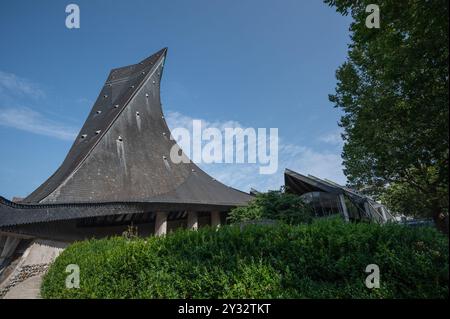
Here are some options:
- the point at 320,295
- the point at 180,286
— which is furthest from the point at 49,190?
the point at 320,295

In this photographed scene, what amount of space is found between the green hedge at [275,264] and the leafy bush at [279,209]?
681 cm

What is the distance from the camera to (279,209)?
13.0 m

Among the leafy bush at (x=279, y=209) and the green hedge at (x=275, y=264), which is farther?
the leafy bush at (x=279, y=209)

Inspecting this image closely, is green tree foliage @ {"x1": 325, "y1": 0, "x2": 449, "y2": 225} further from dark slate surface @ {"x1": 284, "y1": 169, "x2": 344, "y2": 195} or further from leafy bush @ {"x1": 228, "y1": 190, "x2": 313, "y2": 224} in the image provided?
leafy bush @ {"x1": 228, "y1": 190, "x2": 313, "y2": 224}

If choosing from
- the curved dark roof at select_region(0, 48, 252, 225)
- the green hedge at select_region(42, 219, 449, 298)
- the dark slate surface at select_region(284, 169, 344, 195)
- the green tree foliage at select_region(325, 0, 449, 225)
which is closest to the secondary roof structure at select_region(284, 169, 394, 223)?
the dark slate surface at select_region(284, 169, 344, 195)

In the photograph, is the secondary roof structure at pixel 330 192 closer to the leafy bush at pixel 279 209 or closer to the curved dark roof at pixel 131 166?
the leafy bush at pixel 279 209

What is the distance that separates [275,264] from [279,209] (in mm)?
8348

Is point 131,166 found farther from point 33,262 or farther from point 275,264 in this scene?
point 275,264

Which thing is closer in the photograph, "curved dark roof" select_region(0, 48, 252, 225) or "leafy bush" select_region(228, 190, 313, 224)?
"leafy bush" select_region(228, 190, 313, 224)

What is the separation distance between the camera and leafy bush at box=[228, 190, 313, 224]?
12.2 meters

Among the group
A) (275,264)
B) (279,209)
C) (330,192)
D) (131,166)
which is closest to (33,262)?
(131,166)

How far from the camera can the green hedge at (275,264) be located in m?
3.84

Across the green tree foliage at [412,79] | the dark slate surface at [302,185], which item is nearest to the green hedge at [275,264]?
the green tree foliage at [412,79]

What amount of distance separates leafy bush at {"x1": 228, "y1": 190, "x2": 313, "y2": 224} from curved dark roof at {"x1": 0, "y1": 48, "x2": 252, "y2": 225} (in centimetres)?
583
